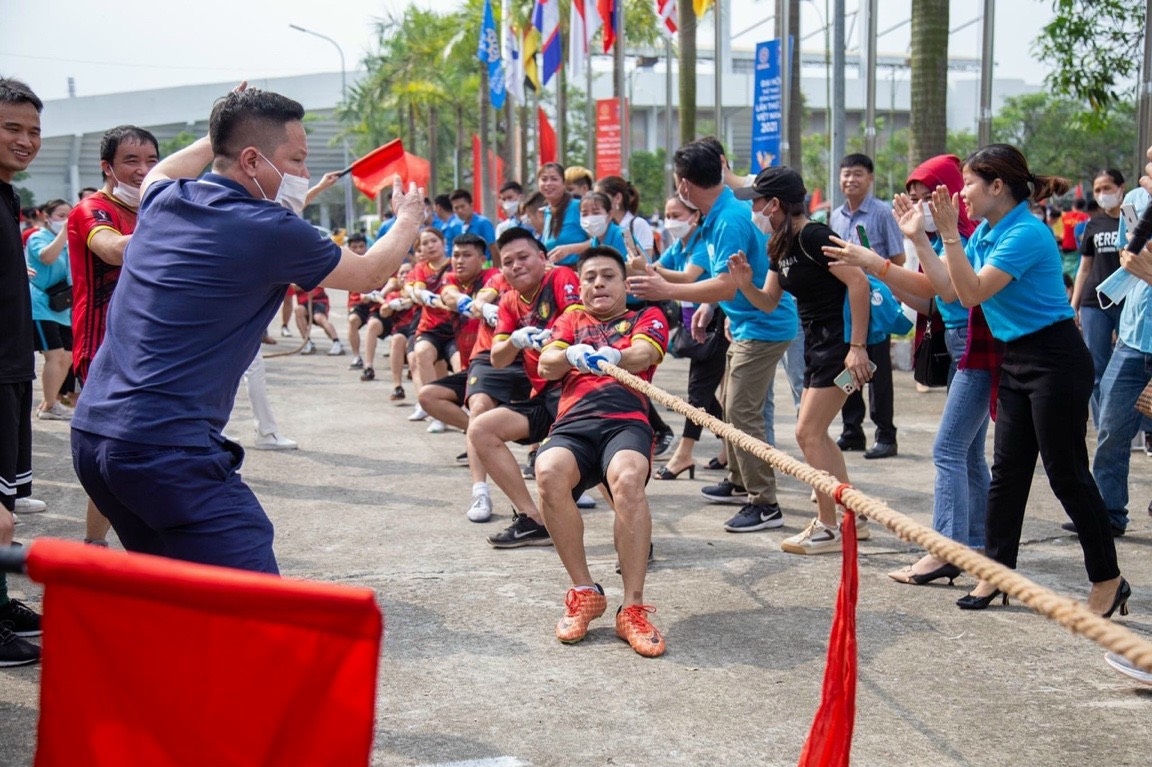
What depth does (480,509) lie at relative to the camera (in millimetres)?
6852

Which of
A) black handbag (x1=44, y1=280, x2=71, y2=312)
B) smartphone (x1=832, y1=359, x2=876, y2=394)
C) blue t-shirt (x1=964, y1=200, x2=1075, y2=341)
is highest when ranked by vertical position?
blue t-shirt (x1=964, y1=200, x2=1075, y2=341)

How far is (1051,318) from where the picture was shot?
4.79m

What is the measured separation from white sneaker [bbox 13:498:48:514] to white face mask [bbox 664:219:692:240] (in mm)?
4301

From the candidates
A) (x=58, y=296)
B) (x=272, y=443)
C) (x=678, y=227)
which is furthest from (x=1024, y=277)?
(x=58, y=296)

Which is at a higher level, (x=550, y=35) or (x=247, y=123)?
(x=550, y=35)

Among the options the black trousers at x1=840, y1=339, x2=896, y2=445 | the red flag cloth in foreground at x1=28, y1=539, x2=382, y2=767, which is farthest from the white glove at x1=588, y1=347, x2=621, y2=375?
the black trousers at x1=840, y1=339, x2=896, y2=445

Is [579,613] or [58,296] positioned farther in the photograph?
[58,296]

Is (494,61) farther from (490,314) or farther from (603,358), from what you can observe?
(603,358)

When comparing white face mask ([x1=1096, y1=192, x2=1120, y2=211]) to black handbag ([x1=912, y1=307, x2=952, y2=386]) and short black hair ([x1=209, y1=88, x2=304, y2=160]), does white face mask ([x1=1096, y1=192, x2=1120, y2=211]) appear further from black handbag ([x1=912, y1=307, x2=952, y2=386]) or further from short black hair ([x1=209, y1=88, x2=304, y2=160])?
short black hair ([x1=209, y1=88, x2=304, y2=160])

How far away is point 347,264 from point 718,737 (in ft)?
6.14

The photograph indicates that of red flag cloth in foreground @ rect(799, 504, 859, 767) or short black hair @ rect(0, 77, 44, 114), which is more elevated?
short black hair @ rect(0, 77, 44, 114)

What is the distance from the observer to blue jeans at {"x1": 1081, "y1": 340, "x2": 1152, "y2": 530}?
19.8 feet

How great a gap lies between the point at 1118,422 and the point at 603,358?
2767mm

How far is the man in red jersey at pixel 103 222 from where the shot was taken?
530 centimetres
